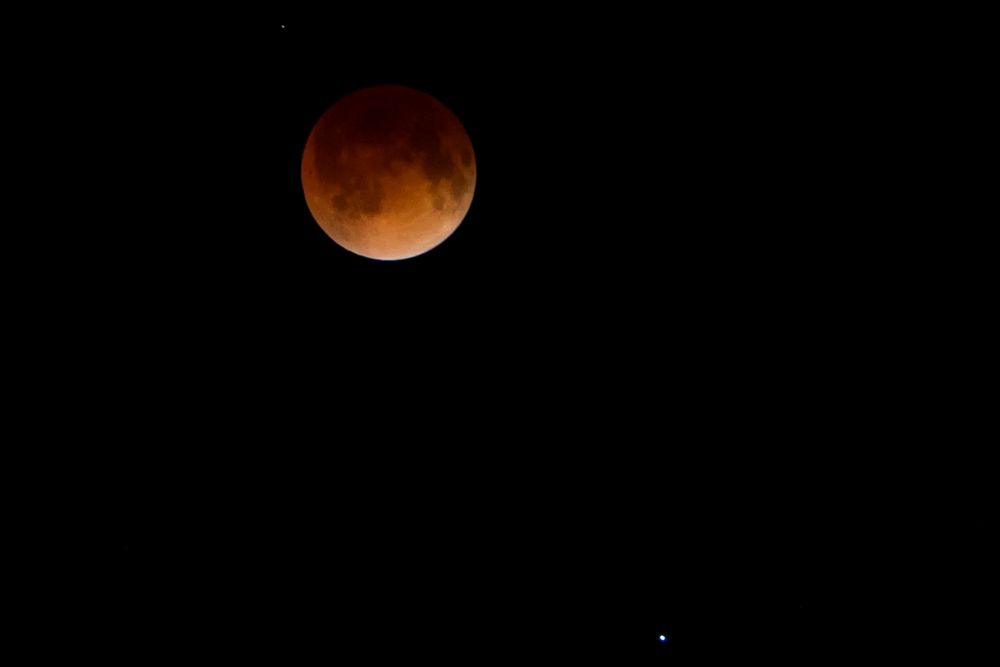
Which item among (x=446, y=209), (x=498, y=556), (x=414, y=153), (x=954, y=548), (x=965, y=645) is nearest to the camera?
(x=414, y=153)

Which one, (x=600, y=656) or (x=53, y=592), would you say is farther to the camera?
(x=600, y=656)

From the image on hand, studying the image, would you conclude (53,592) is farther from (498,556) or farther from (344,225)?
(344,225)

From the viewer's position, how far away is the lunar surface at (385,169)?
4.48 m

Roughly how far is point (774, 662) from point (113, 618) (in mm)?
8241

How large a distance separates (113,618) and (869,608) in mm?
9406

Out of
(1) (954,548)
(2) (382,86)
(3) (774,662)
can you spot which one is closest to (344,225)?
(2) (382,86)

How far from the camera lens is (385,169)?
4.48 metres

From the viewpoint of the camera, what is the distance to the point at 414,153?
14.9 feet

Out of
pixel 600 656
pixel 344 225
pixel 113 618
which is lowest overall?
pixel 600 656

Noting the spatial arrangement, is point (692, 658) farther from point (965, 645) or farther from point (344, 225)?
point (344, 225)

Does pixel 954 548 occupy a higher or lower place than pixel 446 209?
lower

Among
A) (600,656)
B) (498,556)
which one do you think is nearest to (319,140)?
(498,556)

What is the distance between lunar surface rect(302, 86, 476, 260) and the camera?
4.48 metres

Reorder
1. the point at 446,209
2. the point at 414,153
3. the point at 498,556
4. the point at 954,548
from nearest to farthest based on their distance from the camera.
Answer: the point at 414,153 < the point at 446,209 < the point at 954,548 < the point at 498,556
